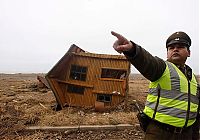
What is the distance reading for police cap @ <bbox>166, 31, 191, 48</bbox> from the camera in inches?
106

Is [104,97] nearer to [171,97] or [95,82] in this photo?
[95,82]

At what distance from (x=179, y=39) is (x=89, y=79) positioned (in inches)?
291

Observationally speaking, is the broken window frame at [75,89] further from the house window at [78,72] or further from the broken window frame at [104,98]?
the broken window frame at [104,98]

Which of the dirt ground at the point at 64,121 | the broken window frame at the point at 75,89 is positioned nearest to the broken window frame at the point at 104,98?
the dirt ground at the point at 64,121

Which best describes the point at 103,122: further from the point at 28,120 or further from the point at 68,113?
the point at 28,120

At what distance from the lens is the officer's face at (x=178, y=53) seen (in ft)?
8.80

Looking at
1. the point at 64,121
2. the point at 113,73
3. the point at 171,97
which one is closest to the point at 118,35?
the point at 171,97

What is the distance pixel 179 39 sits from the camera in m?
2.71

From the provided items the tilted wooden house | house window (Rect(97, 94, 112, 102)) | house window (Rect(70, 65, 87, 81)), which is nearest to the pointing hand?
the tilted wooden house

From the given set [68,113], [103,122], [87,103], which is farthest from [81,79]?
[103,122]

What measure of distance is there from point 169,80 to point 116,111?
7.03m

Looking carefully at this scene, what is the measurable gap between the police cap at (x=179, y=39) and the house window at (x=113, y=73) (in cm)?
697

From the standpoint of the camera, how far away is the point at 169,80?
8.09 feet

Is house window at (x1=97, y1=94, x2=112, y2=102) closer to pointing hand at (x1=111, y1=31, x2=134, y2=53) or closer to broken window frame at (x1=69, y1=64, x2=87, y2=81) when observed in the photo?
broken window frame at (x1=69, y1=64, x2=87, y2=81)
